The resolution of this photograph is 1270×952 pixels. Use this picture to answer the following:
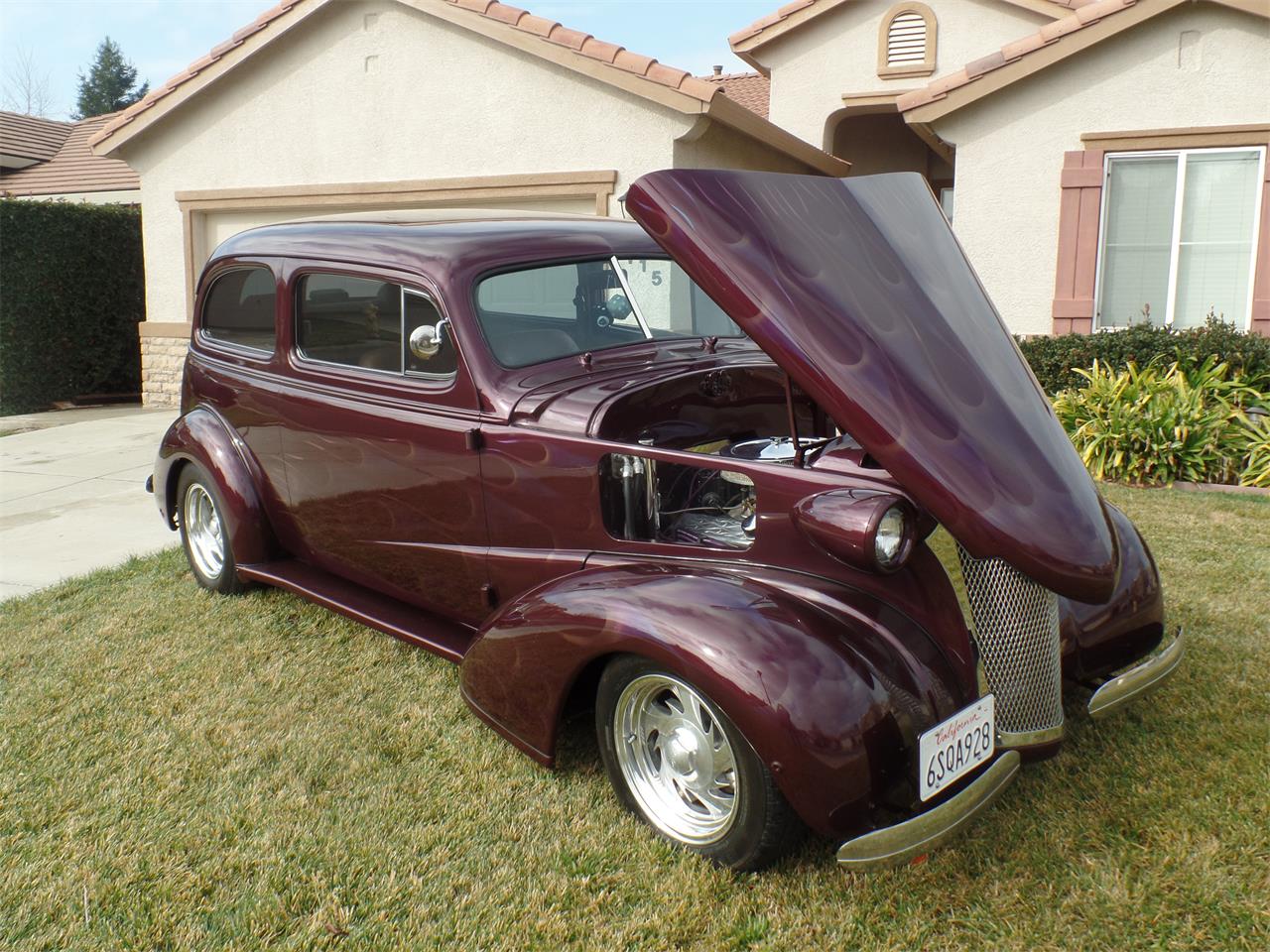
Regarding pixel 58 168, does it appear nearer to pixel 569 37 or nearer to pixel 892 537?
pixel 569 37

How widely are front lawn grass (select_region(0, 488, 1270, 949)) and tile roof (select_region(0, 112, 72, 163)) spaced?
62.8 ft

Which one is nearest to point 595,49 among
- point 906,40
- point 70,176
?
point 906,40

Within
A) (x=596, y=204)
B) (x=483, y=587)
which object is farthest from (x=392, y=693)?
(x=596, y=204)

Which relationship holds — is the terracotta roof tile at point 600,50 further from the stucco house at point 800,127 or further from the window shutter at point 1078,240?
the window shutter at point 1078,240

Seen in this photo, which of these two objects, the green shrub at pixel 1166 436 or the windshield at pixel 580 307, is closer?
the windshield at pixel 580 307

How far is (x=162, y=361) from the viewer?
1251cm

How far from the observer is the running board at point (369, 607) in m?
3.77

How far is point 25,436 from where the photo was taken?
1046cm

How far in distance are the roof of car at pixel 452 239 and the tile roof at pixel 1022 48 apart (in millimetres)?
5768

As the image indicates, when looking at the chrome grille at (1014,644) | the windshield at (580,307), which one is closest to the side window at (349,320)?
the windshield at (580,307)

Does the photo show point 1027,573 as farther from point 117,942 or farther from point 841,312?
point 117,942

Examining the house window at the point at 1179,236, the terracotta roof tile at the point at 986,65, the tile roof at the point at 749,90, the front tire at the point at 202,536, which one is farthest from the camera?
the tile roof at the point at 749,90

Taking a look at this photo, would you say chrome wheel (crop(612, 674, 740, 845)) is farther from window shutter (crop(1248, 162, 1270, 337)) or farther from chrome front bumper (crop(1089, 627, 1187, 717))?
window shutter (crop(1248, 162, 1270, 337))

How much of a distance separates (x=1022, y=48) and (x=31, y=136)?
64.4 ft
